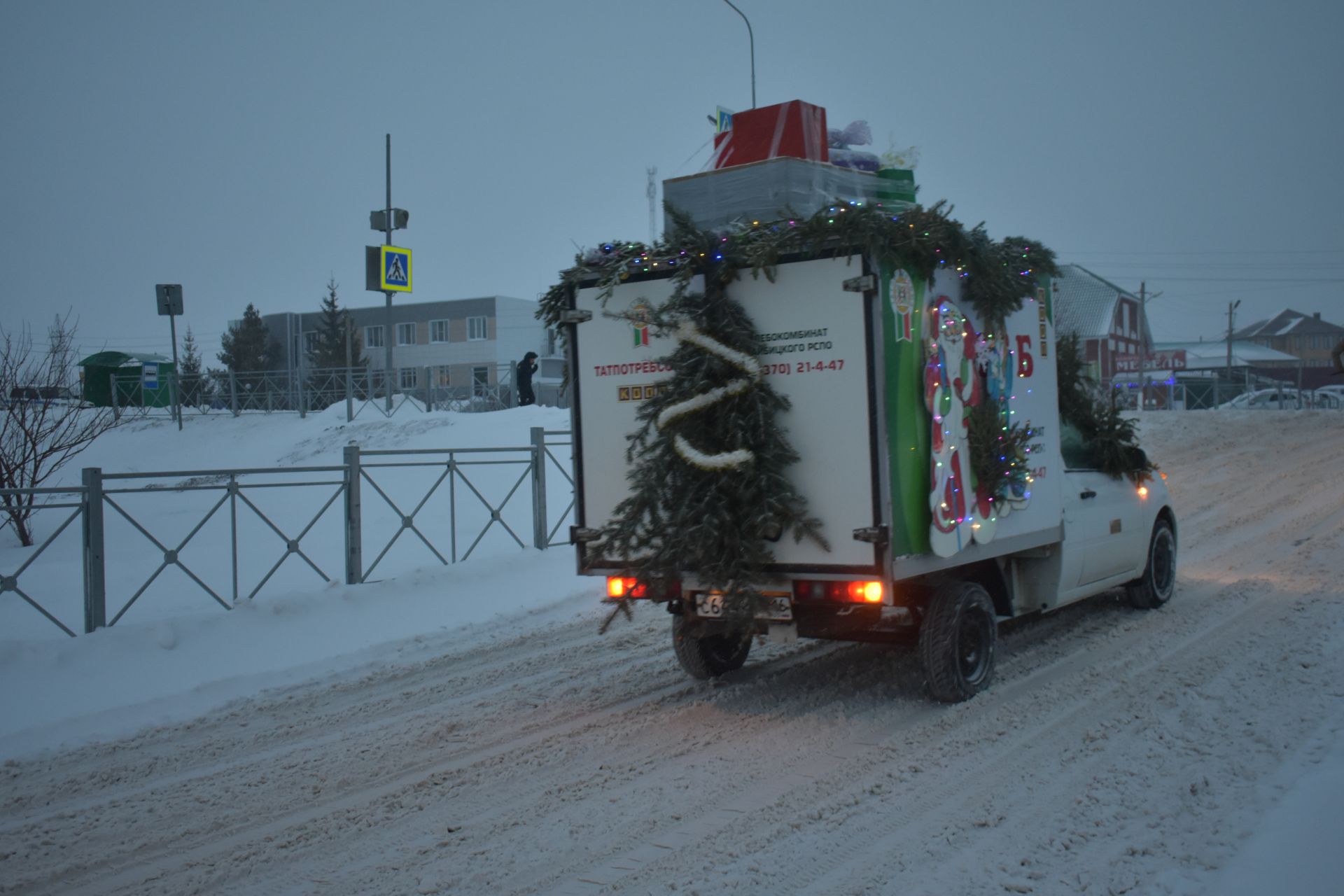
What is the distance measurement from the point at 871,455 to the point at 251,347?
65.4m

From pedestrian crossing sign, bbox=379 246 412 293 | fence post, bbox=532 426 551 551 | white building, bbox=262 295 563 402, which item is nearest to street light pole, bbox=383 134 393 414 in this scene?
pedestrian crossing sign, bbox=379 246 412 293

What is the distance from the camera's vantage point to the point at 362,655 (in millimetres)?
8617

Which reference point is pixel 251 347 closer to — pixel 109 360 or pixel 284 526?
pixel 109 360

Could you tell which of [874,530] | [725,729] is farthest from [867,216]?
[725,729]

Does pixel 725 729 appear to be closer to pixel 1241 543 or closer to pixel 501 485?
pixel 1241 543

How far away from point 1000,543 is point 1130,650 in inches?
70.3

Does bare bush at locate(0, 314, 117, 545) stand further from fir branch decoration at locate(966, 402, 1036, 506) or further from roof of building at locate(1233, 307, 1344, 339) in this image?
roof of building at locate(1233, 307, 1344, 339)

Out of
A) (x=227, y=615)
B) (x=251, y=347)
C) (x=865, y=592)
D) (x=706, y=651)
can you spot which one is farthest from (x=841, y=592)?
(x=251, y=347)

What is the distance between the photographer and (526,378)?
24250 millimetres

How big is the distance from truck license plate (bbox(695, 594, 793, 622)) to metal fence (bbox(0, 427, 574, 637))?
4.80 m

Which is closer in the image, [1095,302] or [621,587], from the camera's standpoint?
[621,587]

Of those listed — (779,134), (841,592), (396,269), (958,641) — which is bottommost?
(958,641)

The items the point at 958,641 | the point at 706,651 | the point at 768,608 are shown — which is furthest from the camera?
the point at 706,651

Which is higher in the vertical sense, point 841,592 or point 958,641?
→ point 841,592
